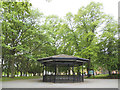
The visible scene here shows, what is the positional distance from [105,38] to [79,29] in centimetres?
509

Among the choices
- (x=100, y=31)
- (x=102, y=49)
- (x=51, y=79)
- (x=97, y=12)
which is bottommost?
(x=51, y=79)

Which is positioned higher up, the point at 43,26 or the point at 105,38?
the point at 43,26

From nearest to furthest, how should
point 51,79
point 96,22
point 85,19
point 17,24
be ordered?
point 51,79 → point 17,24 → point 96,22 → point 85,19

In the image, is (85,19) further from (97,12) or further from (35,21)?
(35,21)

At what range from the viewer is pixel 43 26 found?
77.6 ft

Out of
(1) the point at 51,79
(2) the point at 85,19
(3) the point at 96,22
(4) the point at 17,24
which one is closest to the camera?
(1) the point at 51,79

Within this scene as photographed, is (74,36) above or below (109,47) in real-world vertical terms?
above

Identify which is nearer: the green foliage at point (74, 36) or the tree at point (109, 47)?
the green foliage at point (74, 36)

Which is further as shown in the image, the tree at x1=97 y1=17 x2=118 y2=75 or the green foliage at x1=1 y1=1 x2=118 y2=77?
the tree at x1=97 y1=17 x2=118 y2=75

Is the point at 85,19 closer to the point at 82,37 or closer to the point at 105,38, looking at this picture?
the point at 82,37

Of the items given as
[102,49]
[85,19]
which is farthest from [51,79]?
[85,19]

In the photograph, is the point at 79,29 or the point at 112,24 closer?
the point at 112,24

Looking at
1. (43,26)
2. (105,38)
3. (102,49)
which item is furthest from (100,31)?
(43,26)

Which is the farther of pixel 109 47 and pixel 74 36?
pixel 74 36
